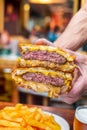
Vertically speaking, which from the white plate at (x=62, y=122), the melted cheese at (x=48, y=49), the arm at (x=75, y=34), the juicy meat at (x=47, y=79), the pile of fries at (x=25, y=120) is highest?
the arm at (x=75, y=34)

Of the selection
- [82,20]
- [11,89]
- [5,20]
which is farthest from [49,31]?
[82,20]

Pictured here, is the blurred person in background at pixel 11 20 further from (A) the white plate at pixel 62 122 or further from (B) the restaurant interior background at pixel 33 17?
(A) the white plate at pixel 62 122

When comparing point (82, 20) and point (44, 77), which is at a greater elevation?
point (82, 20)

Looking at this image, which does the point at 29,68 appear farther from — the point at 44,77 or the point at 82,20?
the point at 82,20

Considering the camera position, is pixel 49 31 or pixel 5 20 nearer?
pixel 49 31

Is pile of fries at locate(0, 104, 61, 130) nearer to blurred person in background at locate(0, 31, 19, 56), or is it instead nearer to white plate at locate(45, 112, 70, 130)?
white plate at locate(45, 112, 70, 130)

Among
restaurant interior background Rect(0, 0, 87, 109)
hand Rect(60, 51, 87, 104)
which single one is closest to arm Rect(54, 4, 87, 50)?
hand Rect(60, 51, 87, 104)

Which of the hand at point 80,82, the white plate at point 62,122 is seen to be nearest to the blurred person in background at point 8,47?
the white plate at point 62,122
